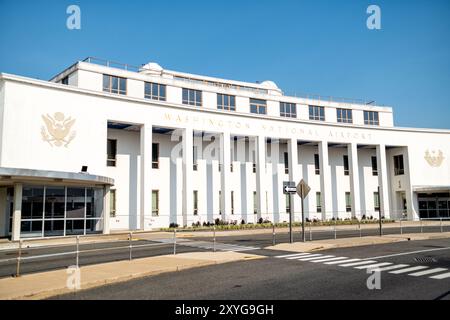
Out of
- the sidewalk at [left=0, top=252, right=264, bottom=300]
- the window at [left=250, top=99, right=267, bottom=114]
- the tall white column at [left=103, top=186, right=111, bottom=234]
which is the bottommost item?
the sidewalk at [left=0, top=252, right=264, bottom=300]

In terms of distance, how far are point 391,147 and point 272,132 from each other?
18.8m

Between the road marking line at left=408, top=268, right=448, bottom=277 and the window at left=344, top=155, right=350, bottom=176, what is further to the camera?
the window at left=344, top=155, right=350, bottom=176

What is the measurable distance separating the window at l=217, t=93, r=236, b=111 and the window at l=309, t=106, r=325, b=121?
1095 centimetres

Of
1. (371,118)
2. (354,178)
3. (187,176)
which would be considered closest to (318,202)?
(354,178)

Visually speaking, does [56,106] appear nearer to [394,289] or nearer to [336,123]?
[394,289]

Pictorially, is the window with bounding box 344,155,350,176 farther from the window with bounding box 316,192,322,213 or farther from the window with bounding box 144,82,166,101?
the window with bounding box 144,82,166,101

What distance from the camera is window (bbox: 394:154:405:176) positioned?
51.8m

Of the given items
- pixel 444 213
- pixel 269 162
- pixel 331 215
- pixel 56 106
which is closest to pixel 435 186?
pixel 444 213

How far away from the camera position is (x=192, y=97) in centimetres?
4256

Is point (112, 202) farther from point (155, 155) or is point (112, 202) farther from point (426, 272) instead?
point (426, 272)

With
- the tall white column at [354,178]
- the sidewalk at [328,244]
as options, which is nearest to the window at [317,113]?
the tall white column at [354,178]

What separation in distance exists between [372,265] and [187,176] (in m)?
25.4

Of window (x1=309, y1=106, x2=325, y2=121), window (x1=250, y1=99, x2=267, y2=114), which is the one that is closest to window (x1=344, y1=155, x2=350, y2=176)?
window (x1=309, y1=106, x2=325, y2=121)

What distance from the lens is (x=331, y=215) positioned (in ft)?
157
